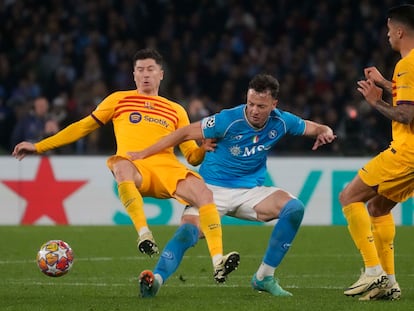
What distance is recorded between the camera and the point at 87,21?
20750 mm

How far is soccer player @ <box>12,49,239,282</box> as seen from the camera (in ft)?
28.1

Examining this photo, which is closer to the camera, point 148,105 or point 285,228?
point 285,228

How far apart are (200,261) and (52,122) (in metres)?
5.80

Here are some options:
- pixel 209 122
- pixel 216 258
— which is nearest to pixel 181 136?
pixel 209 122

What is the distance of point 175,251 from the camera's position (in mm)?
8570

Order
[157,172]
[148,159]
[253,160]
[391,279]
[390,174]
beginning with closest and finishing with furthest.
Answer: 1. [390,174]
2. [391,279]
3. [253,160]
4. [157,172]
5. [148,159]

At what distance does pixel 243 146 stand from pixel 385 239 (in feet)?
4.58

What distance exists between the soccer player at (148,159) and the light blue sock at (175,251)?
96 mm

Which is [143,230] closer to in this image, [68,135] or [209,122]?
[209,122]

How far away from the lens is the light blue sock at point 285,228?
28.5ft

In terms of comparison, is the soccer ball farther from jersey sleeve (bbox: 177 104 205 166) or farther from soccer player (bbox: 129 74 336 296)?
jersey sleeve (bbox: 177 104 205 166)

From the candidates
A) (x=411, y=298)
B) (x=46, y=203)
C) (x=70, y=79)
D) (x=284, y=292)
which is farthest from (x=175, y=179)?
(x=70, y=79)

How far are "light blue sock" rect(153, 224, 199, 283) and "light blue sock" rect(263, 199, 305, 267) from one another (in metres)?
0.64

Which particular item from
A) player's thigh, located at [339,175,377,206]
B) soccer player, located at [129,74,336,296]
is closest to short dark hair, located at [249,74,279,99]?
soccer player, located at [129,74,336,296]
